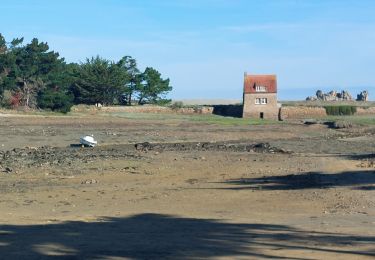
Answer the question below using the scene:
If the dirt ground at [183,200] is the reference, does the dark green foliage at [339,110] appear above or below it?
above

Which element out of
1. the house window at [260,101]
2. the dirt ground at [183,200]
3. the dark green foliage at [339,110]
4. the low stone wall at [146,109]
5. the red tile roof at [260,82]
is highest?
the red tile roof at [260,82]

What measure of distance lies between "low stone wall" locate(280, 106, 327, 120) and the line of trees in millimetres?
16978

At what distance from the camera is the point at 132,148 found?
35875 millimetres

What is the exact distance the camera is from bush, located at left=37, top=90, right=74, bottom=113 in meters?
66.3

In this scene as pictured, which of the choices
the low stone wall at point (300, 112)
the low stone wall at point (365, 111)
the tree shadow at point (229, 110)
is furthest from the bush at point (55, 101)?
the low stone wall at point (365, 111)

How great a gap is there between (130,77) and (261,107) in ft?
55.3

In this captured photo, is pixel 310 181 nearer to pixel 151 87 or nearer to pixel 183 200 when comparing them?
pixel 183 200

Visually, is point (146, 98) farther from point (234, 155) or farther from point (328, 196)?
point (328, 196)

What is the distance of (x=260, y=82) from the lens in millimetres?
82438

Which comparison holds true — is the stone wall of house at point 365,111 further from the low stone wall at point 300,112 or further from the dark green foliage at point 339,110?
the low stone wall at point 300,112

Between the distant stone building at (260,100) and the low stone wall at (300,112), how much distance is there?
0.82 meters

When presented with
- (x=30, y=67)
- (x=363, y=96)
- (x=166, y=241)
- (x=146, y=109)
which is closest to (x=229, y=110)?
(x=146, y=109)

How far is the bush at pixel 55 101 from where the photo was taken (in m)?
66.3

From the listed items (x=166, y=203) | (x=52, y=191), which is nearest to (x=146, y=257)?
(x=166, y=203)
